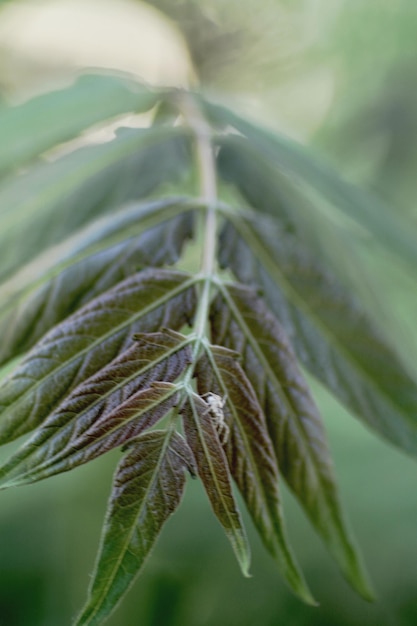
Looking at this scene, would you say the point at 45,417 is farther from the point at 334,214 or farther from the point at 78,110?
the point at 334,214

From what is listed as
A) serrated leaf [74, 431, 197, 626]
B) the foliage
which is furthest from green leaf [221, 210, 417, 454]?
serrated leaf [74, 431, 197, 626]

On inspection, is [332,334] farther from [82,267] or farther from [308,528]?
[308,528]

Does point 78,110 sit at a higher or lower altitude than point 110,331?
higher

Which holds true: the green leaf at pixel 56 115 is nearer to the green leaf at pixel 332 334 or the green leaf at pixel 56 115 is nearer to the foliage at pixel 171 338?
the foliage at pixel 171 338

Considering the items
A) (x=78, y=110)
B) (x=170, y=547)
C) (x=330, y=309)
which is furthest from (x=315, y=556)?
(x=78, y=110)

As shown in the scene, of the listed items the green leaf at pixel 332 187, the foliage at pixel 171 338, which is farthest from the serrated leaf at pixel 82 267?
the green leaf at pixel 332 187

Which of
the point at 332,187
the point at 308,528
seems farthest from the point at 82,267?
the point at 308,528

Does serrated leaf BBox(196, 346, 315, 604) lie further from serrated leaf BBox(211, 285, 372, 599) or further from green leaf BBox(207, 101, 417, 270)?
green leaf BBox(207, 101, 417, 270)

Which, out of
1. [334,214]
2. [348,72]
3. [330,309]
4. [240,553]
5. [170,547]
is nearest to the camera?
[240,553]
